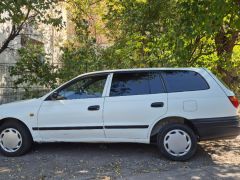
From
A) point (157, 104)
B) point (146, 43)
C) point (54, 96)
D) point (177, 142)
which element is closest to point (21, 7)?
point (54, 96)

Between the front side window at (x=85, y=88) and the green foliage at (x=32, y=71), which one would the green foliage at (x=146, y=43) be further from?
the front side window at (x=85, y=88)

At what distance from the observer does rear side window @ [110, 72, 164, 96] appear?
7.21 metres

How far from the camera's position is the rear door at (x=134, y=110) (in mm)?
7031

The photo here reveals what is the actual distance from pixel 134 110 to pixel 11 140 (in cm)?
247

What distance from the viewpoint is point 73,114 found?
718 cm

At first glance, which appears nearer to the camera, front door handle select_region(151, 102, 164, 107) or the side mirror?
front door handle select_region(151, 102, 164, 107)

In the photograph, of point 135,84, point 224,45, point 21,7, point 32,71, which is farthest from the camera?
point 224,45

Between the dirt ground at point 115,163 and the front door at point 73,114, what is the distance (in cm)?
46

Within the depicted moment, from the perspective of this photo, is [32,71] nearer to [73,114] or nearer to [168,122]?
[73,114]

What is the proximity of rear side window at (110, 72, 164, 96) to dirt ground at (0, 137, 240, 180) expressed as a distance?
1271mm

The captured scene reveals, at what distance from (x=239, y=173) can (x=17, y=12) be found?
527cm

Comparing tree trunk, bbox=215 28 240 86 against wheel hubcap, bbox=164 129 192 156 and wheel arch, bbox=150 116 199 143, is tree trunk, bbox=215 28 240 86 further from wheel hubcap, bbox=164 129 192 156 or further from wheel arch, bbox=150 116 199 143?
wheel hubcap, bbox=164 129 192 156

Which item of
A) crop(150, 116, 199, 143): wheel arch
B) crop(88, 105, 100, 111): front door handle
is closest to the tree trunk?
crop(150, 116, 199, 143): wheel arch

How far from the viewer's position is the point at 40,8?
830 cm
